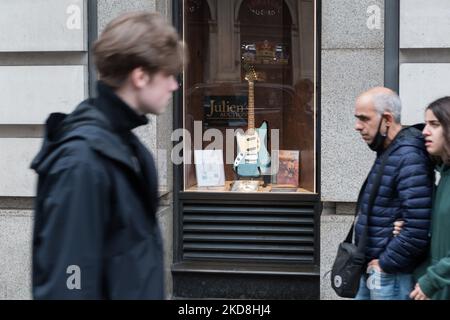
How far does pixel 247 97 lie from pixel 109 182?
5.26 m

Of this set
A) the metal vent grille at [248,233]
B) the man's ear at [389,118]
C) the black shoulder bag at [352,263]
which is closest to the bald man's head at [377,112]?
the man's ear at [389,118]

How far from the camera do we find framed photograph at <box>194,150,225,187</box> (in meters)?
7.37

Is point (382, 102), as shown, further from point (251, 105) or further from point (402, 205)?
point (251, 105)

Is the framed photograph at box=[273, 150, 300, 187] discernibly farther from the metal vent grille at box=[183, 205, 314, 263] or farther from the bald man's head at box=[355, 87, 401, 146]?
the bald man's head at box=[355, 87, 401, 146]

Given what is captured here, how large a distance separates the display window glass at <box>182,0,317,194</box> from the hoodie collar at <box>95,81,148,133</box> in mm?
4741

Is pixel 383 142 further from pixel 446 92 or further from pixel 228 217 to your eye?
pixel 228 217

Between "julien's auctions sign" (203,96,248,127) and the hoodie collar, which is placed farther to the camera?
"julien's auctions sign" (203,96,248,127)

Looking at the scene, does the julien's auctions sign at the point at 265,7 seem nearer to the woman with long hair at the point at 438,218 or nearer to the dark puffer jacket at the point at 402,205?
the dark puffer jacket at the point at 402,205

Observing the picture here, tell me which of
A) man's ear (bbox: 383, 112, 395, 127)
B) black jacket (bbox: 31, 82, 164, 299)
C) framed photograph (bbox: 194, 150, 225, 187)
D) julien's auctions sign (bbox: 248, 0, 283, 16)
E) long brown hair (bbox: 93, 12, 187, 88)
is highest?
julien's auctions sign (bbox: 248, 0, 283, 16)

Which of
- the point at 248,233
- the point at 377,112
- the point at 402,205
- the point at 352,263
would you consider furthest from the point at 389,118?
the point at 248,233

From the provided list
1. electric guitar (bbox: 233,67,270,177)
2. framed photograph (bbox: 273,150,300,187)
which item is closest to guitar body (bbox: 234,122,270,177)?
electric guitar (bbox: 233,67,270,177)

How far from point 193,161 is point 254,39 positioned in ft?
4.28

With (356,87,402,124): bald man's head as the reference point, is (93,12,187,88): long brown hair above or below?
above
